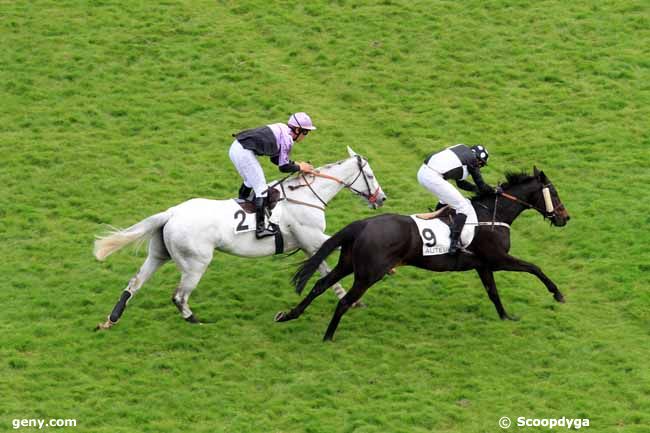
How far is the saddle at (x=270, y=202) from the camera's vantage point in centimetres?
1420

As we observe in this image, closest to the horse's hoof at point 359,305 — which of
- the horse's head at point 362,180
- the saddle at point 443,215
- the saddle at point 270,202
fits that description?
the horse's head at point 362,180

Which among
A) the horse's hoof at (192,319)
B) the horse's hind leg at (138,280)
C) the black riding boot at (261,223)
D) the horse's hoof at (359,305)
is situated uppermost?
the black riding boot at (261,223)

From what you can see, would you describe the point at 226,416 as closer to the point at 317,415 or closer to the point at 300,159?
the point at 317,415

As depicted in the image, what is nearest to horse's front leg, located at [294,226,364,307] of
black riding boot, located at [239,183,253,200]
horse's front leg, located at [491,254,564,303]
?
black riding boot, located at [239,183,253,200]

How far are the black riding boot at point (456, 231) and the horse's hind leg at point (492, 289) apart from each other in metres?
0.70

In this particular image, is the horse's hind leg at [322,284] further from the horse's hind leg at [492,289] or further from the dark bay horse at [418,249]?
the horse's hind leg at [492,289]

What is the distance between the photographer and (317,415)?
12234 mm

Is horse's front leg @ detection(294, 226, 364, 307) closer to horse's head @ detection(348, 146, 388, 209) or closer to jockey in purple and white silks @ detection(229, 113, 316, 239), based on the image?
jockey in purple and white silks @ detection(229, 113, 316, 239)

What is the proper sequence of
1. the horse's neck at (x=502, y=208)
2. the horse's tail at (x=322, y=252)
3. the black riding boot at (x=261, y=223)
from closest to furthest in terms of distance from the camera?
1. the horse's tail at (x=322, y=252)
2. the black riding boot at (x=261, y=223)
3. the horse's neck at (x=502, y=208)

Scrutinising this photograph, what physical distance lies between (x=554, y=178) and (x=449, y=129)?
9.28 ft

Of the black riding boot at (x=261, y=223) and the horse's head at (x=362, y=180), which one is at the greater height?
the horse's head at (x=362, y=180)

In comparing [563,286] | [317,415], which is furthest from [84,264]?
[563,286]

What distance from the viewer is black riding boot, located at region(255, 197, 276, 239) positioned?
46.2 ft

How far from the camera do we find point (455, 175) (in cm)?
1405
